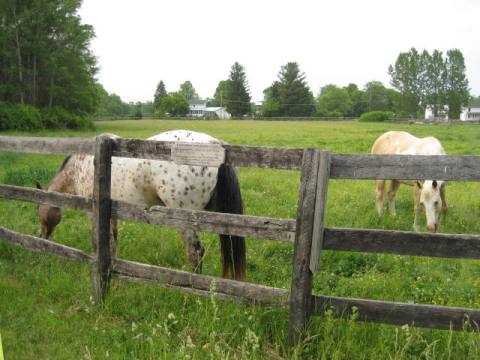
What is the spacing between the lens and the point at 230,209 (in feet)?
14.8

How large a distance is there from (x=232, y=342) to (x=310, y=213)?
1328 mm

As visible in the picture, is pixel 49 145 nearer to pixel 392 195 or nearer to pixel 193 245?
pixel 193 245

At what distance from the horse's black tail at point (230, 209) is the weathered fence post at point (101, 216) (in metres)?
1.21

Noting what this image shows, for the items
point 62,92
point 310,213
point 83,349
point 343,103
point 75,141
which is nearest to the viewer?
point 310,213

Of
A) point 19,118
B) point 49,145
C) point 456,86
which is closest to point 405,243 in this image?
point 49,145

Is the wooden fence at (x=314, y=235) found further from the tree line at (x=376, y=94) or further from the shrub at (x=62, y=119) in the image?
the tree line at (x=376, y=94)

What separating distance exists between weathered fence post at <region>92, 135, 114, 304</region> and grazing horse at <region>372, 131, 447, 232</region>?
198 inches

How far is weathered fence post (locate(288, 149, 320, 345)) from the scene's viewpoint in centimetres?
304

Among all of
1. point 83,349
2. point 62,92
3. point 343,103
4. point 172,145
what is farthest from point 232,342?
point 343,103

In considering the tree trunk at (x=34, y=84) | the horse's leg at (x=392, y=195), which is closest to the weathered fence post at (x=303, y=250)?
the horse's leg at (x=392, y=195)

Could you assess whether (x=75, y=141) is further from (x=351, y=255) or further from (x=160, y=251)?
(x=351, y=255)

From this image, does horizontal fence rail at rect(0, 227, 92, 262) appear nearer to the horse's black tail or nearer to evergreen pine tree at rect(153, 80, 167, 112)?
the horse's black tail

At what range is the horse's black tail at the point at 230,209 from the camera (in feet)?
14.1

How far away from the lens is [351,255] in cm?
566
